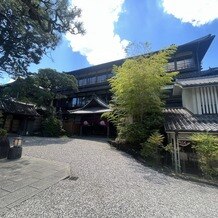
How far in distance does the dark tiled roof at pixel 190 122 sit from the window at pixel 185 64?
1105 centimetres

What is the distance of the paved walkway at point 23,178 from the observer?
15.5ft

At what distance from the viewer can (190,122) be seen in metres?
10.1

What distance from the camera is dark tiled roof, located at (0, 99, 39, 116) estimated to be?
2138 centimetres

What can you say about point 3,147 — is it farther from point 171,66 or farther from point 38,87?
point 171,66

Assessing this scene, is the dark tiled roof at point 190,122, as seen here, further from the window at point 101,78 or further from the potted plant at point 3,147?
the window at point 101,78

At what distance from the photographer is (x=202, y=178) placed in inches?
297

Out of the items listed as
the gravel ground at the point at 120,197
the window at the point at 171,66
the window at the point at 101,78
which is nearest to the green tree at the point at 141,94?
the gravel ground at the point at 120,197

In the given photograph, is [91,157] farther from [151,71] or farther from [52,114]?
[52,114]

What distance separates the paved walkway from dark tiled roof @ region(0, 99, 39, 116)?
15.0 meters

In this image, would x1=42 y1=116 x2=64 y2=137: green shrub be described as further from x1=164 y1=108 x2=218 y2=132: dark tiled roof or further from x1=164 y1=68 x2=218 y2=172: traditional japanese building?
x1=164 y1=108 x2=218 y2=132: dark tiled roof

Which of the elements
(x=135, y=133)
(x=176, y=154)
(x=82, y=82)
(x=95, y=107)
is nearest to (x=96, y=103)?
(x=95, y=107)

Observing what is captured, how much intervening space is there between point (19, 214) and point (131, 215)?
246 cm

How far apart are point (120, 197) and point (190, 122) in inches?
261

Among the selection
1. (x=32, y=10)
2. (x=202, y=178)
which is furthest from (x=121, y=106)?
(x=32, y=10)
